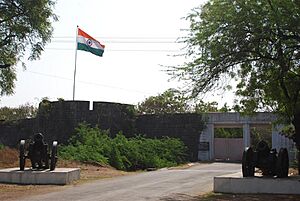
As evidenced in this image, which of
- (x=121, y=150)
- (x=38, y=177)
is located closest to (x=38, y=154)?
(x=38, y=177)

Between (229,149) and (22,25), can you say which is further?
(229,149)

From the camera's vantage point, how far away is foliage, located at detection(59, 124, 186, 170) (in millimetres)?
26391

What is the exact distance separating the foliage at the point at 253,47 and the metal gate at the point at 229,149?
20.5 metres

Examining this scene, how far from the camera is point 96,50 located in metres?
32.8

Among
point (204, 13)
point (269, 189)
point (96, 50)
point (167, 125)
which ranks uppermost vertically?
point (96, 50)

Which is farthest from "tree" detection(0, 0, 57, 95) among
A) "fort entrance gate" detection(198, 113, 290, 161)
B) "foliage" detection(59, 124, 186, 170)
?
"fort entrance gate" detection(198, 113, 290, 161)

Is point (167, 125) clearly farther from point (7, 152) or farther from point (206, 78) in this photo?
point (206, 78)

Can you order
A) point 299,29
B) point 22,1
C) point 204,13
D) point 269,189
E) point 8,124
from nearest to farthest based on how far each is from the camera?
point 299,29 → point 269,189 → point 204,13 → point 22,1 → point 8,124

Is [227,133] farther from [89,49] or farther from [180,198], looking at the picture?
[180,198]

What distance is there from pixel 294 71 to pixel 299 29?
7.81 ft

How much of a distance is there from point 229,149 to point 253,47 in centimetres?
2343

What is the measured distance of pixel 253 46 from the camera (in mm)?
13359

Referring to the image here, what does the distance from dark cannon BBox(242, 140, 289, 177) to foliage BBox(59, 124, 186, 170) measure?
41.4ft

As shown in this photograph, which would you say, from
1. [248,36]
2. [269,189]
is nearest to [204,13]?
[248,36]
